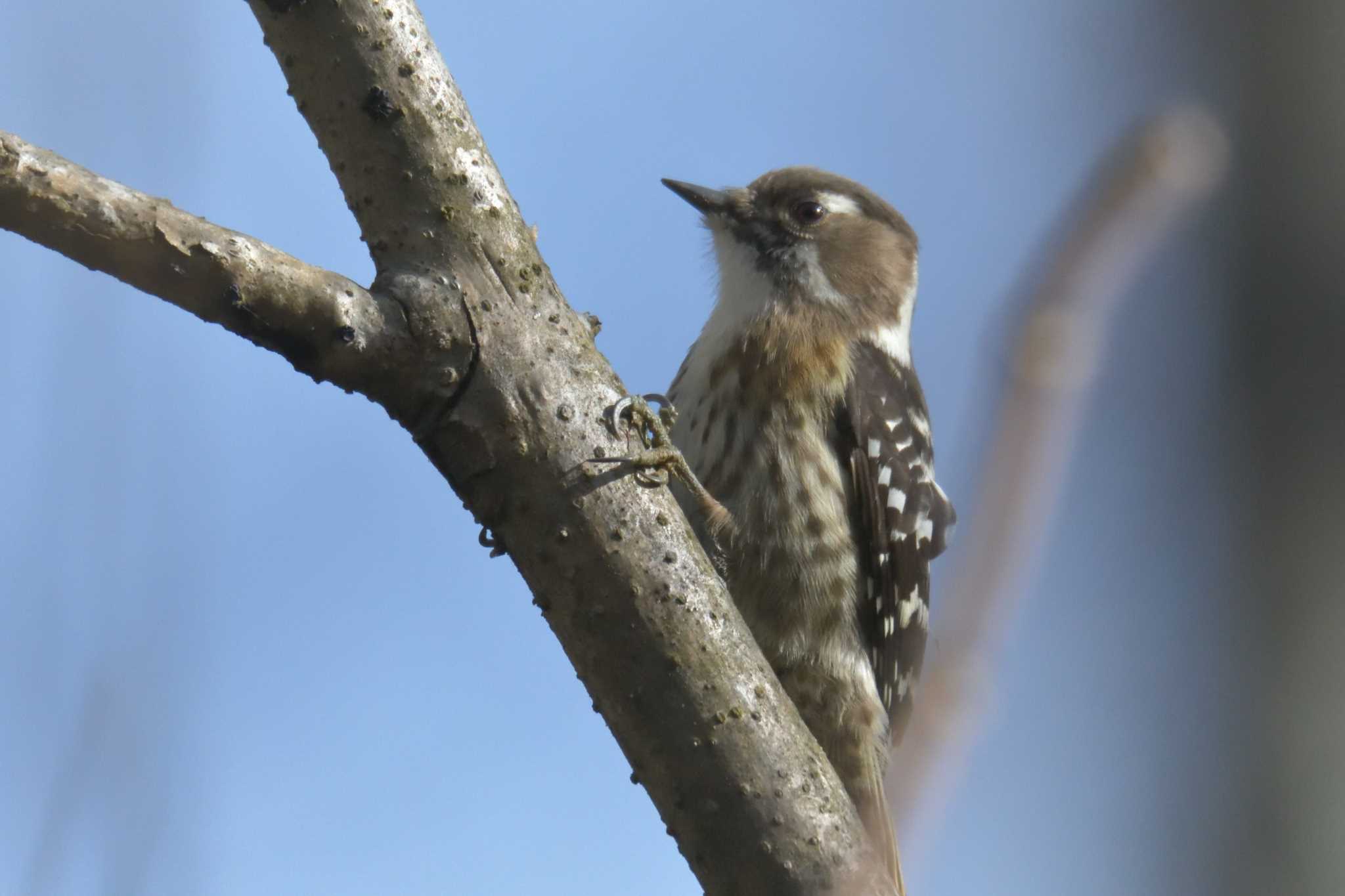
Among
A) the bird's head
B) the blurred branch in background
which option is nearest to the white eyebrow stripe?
the bird's head

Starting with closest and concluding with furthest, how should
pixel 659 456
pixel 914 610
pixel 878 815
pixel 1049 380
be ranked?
1. pixel 1049 380
2. pixel 659 456
3. pixel 878 815
4. pixel 914 610

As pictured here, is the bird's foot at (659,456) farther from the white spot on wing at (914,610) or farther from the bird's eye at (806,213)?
the bird's eye at (806,213)

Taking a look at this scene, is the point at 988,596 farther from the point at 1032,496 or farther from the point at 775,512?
the point at 775,512

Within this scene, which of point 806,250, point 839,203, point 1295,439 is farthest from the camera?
point 839,203

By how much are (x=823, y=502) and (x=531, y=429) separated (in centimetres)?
201

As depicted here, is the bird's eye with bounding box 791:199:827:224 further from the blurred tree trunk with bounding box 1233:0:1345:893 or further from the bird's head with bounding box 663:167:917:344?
the blurred tree trunk with bounding box 1233:0:1345:893

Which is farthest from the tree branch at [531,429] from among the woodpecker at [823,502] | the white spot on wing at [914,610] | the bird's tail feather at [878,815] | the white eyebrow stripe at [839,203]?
the white eyebrow stripe at [839,203]

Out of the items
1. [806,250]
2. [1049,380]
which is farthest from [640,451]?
[806,250]

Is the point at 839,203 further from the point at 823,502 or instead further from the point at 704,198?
the point at 823,502

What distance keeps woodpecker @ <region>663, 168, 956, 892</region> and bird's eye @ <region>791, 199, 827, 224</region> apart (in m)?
0.34

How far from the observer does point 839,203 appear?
17.3ft

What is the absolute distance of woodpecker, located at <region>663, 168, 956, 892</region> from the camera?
414 cm

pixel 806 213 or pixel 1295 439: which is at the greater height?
pixel 806 213

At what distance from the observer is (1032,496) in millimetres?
1434
